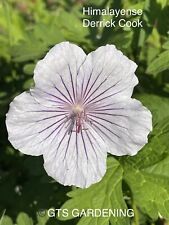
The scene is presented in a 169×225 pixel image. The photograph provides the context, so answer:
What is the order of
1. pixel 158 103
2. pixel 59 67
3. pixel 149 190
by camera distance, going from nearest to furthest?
pixel 59 67 → pixel 149 190 → pixel 158 103

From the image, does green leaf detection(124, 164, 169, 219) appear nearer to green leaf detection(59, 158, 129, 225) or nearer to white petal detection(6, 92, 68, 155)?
green leaf detection(59, 158, 129, 225)

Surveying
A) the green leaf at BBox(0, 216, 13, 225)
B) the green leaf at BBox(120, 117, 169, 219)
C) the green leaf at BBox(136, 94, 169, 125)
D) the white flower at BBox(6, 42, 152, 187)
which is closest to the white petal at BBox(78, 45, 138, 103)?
the white flower at BBox(6, 42, 152, 187)

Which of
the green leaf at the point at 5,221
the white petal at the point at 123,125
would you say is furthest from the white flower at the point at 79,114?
the green leaf at the point at 5,221

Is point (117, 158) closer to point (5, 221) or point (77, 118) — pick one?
point (77, 118)

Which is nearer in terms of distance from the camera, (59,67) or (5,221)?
(59,67)

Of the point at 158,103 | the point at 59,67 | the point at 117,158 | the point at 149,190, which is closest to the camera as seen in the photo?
the point at 59,67

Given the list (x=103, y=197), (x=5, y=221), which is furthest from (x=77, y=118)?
(x=5, y=221)

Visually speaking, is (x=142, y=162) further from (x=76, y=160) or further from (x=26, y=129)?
(x=26, y=129)
